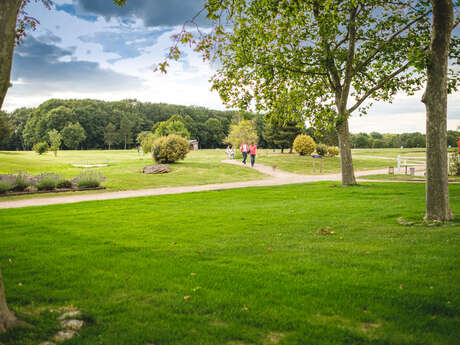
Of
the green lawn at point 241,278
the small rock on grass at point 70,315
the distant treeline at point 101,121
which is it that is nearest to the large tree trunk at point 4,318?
the green lawn at point 241,278

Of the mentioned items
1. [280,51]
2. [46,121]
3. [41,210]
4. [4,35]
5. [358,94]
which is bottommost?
[41,210]

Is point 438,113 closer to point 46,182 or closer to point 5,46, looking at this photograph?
point 5,46

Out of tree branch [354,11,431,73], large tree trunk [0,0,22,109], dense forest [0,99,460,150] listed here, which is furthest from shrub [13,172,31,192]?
dense forest [0,99,460,150]

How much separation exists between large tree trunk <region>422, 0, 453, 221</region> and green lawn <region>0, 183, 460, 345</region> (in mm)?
670

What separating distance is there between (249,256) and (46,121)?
9139cm

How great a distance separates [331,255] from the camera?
17.5 feet

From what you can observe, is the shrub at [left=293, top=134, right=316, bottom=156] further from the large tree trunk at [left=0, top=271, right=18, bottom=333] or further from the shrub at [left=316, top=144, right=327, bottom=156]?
the large tree trunk at [left=0, top=271, right=18, bottom=333]

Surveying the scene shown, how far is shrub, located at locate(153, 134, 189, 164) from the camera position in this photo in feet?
94.3

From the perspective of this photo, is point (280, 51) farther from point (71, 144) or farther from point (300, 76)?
point (71, 144)

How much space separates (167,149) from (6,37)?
26100 millimetres

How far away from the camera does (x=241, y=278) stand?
4.39 meters

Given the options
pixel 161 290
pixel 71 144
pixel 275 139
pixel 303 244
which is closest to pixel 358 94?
pixel 303 244

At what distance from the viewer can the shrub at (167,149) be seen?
28.8 m

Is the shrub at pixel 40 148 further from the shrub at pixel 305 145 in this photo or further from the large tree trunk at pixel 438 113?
the large tree trunk at pixel 438 113
